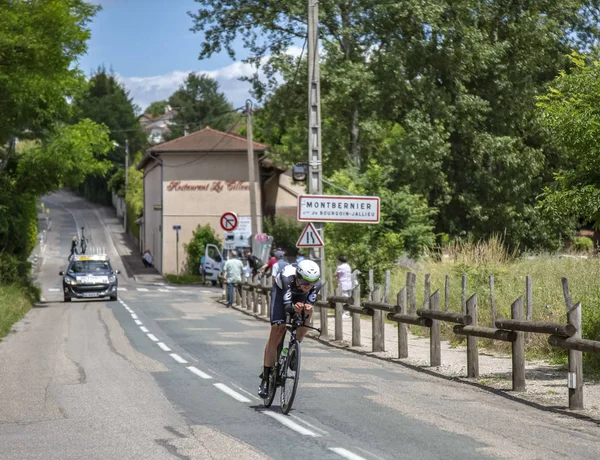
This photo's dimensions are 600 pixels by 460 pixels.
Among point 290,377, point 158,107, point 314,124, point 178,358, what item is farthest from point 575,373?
point 158,107

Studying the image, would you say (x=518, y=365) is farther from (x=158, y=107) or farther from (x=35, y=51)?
(x=158, y=107)

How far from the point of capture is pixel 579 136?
13430 millimetres

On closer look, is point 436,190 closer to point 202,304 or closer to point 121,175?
point 202,304

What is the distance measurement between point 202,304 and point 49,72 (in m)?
10.6

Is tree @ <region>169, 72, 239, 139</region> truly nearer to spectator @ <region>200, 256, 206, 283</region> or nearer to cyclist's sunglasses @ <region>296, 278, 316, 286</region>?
spectator @ <region>200, 256, 206, 283</region>

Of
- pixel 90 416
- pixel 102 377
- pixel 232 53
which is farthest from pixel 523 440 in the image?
pixel 232 53

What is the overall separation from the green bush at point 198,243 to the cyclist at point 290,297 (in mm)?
49825

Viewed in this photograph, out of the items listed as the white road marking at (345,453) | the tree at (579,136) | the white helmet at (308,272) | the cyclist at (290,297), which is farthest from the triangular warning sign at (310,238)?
the white road marking at (345,453)

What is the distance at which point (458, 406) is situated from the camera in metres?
11.0

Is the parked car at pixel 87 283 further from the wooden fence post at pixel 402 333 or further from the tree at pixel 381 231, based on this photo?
the wooden fence post at pixel 402 333

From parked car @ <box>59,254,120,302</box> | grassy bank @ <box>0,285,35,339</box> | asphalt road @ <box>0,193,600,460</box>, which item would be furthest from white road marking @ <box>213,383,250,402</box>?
parked car @ <box>59,254,120,302</box>

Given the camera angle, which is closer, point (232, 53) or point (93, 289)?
point (93, 289)

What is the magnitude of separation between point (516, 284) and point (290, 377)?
1045 centimetres

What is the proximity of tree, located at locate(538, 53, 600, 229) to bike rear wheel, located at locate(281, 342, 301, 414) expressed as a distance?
5111mm
